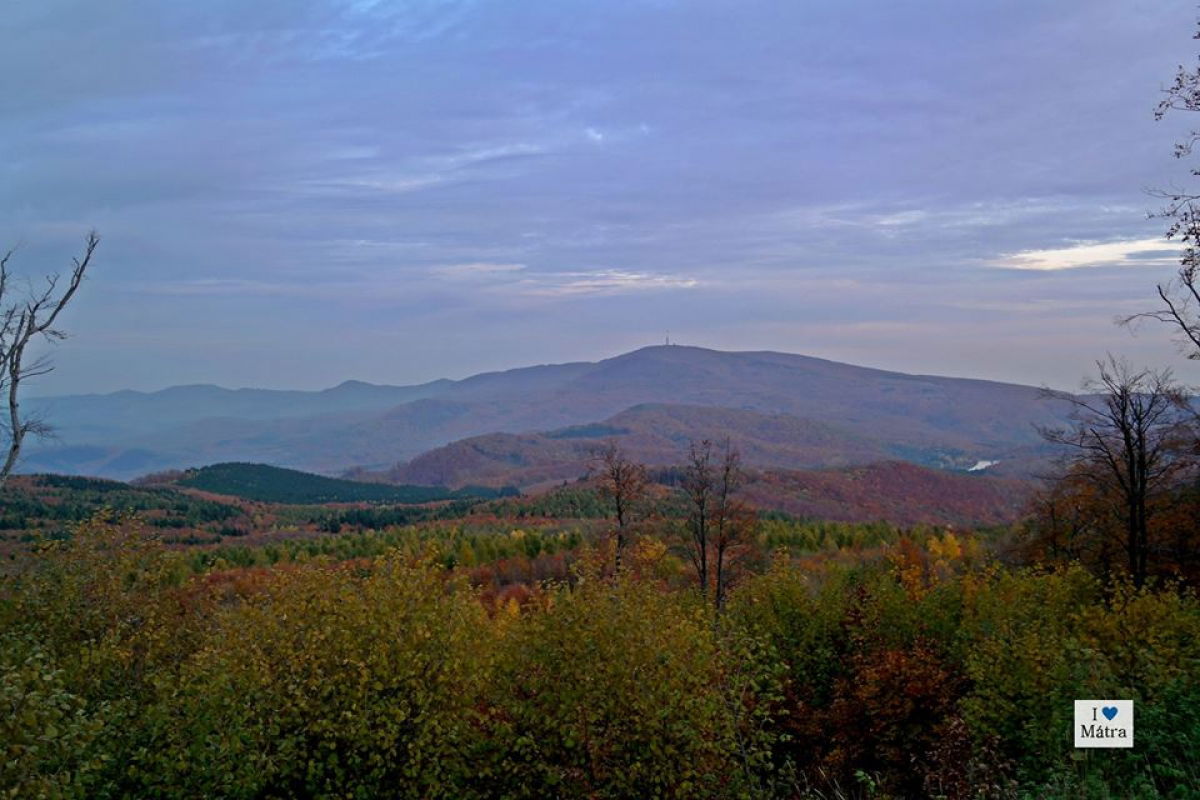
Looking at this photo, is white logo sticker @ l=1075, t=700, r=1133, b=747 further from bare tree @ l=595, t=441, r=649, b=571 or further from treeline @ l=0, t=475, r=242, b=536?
treeline @ l=0, t=475, r=242, b=536

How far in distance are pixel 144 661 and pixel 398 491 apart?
519 feet

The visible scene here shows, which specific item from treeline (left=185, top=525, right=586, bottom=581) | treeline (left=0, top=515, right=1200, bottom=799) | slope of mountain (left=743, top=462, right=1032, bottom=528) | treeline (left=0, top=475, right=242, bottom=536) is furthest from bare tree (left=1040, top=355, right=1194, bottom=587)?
slope of mountain (left=743, top=462, right=1032, bottom=528)

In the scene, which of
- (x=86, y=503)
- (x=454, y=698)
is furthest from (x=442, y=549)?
(x=454, y=698)

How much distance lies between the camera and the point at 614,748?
12.8 metres

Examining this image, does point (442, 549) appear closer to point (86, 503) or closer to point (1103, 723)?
point (86, 503)

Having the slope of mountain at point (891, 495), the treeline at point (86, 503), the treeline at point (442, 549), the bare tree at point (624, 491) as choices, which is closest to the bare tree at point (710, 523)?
the bare tree at point (624, 491)

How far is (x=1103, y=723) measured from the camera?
13.9 m

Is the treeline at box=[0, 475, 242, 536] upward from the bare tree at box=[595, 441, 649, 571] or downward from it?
downward

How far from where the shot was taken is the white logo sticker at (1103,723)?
537 inches

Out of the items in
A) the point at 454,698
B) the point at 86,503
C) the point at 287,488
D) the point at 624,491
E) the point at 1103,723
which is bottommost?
the point at 287,488

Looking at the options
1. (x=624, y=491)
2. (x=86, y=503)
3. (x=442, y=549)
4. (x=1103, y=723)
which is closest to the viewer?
(x=1103, y=723)

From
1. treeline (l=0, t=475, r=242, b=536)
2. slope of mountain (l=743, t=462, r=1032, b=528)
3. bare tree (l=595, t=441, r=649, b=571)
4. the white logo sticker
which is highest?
bare tree (l=595, t=441, r=649, b=571)

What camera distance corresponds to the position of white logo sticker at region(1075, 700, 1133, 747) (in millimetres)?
13648

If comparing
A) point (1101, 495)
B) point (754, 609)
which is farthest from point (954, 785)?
point (1101, 495)
